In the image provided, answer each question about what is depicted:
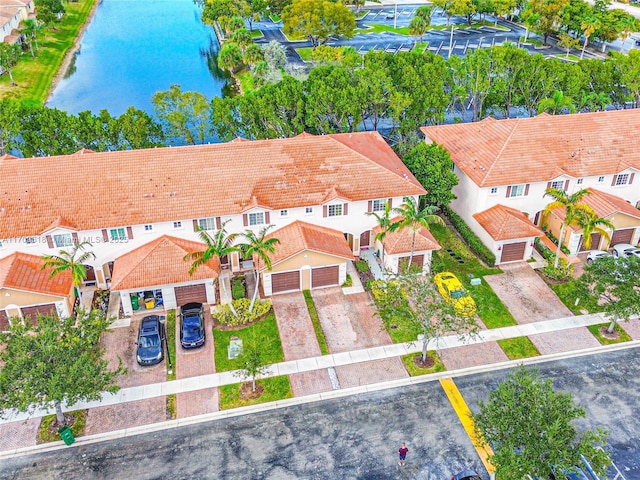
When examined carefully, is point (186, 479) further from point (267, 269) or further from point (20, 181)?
point (20, 181)

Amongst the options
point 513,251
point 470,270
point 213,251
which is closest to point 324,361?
point 213,251

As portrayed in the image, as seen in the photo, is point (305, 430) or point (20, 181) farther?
point (20, 181)

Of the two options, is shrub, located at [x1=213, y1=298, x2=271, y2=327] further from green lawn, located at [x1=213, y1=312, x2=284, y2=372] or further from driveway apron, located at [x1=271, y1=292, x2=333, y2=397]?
driveway apron, located at [x1=271, y1=292, x2=333, y2=397]

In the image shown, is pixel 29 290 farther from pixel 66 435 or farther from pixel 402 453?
pixel 402 453

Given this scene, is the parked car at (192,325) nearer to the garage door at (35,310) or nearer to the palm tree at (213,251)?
the palm tree at (213,251)

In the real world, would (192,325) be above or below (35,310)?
below

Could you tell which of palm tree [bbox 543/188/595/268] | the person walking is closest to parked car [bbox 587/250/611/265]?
palm tree [bbox 543/188/595/268]

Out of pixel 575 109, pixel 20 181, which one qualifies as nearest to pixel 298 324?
pixel 20 181
